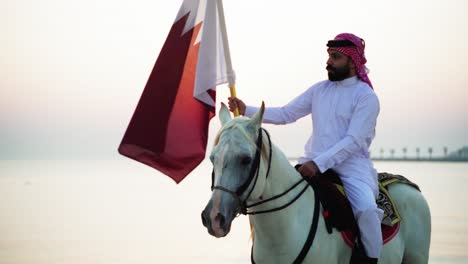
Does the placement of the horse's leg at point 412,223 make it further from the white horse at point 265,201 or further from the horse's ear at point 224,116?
the horse's ear at point 224,116

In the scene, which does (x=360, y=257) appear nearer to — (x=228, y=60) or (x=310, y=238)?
(x=310, y=238)

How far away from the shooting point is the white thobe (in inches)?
267

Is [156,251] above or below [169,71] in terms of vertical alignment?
below

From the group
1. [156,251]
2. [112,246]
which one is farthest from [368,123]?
[112,246]

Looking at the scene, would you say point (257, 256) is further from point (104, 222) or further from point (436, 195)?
point (436, 195)

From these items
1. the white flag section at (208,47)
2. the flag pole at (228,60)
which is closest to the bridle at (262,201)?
the flag pole at (228,60)

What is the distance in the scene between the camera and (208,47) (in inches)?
317

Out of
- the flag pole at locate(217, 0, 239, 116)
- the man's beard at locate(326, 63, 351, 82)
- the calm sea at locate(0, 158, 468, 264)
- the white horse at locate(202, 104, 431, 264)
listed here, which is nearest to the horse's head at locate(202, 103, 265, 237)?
the white horse at locate(202, 104, 431, 264)

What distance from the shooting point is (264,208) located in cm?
632

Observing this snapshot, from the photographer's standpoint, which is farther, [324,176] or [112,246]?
[112,246]

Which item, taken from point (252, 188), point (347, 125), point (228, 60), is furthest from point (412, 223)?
point (252, 188)

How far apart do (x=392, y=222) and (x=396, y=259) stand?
1.03 ft

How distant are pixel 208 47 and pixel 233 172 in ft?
8.14

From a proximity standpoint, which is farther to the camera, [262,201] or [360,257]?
[360,257]
